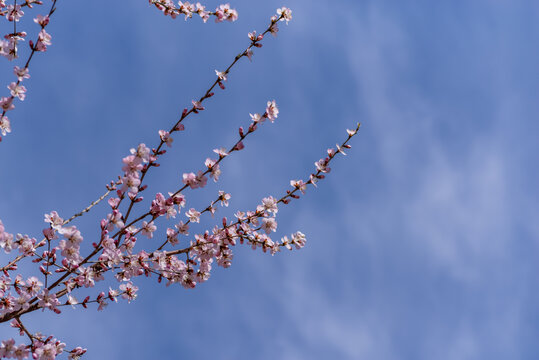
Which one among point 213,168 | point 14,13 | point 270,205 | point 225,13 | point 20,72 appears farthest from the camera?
point 225,13

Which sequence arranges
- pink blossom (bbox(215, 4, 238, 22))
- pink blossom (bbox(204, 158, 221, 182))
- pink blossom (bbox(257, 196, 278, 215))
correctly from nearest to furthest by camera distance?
pink blossom (bbox(204, 158, 221, 182))
pink blossom (bbox(257, 196, 278, 215))
pink blossom (bbox(215, 4, 238, 22))

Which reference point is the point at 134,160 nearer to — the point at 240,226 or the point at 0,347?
the point at 240,226

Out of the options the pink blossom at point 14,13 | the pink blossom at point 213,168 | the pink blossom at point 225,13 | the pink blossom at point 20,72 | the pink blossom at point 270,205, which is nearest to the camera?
the pink blossom at point 20,72

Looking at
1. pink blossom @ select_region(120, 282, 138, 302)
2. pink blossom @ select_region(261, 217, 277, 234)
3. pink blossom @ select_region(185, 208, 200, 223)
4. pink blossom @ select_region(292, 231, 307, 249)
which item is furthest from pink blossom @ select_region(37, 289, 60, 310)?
pink blossom @ select_region(292, 231, 307, 249)

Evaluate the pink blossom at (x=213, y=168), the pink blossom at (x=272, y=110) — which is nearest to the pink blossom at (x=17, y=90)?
the pink blossom at (x=213, y=168)

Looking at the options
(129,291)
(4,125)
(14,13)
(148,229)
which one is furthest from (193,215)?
(14,13)

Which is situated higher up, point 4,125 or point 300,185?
point 300,185

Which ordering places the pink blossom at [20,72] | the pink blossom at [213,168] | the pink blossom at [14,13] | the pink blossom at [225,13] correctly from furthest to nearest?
the pink blossom at [225,13] < the pink blossom at [213,168] < the pink blossom at [14,13] < the pink blossom at [20,72]

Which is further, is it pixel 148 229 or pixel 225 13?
pixel 225 13

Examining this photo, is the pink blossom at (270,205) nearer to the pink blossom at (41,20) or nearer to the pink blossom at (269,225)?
the pink blossom at (269,225)

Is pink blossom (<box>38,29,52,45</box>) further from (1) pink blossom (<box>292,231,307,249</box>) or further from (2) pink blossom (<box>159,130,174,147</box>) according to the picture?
(1) pink blossom (<box>292,231,307,249</box>)

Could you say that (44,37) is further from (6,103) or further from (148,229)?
(148,229)

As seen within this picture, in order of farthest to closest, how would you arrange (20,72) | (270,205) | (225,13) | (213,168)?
1. (225,13)
2. (270,205)
3. (213,168)
4. (20,72)

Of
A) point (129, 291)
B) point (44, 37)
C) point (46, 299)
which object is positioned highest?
point (44, 37)
